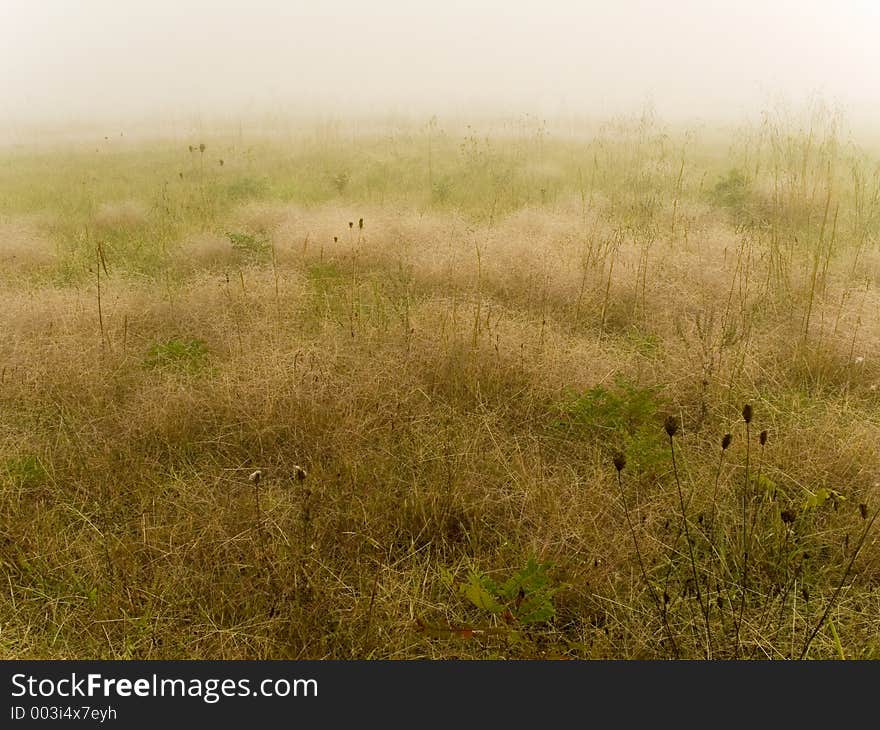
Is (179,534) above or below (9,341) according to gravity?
below

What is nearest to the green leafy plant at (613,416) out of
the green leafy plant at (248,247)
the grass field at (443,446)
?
the grass field at (443,446)

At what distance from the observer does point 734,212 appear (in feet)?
19.2

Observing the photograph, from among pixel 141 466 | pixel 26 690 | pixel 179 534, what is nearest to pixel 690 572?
pixel 179 534

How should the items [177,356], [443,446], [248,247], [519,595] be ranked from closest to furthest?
[519,595]
[443,446]
[177,356]
[248,247]

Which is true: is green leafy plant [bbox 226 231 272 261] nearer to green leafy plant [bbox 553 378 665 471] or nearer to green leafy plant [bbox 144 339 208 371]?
green leafy plant [bbox 144 339 208 371]

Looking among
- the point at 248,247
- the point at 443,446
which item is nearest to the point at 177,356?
the point at 443,446

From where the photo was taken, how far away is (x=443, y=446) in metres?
2.35

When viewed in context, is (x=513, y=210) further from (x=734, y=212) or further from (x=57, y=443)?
(x=57, y=443)

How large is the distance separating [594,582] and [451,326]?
1.91 m

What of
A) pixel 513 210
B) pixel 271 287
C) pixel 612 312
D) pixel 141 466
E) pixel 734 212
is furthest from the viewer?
Result: pixel 513 210

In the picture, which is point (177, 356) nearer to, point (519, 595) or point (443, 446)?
point (443, 446)

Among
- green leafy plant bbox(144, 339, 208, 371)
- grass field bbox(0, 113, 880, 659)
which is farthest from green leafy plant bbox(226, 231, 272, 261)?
green leafy plant bbox(144, 339, 208, 371)

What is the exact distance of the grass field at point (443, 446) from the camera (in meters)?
1.63

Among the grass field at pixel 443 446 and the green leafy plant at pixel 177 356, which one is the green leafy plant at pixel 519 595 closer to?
the grass field at pixel 443 446
